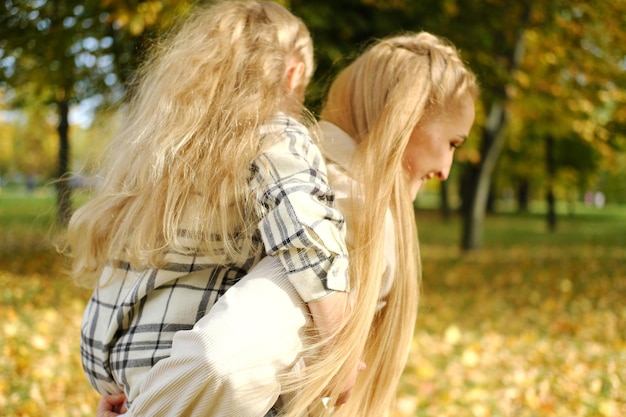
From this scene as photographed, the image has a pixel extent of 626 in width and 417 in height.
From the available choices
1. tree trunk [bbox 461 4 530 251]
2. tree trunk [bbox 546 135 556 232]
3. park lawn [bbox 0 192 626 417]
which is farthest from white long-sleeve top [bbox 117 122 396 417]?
tree trunk [bbox 546 135 556 232]

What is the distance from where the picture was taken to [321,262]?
4.57ft

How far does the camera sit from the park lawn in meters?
3.60

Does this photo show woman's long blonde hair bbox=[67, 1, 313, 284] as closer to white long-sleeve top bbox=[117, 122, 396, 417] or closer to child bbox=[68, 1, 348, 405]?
child bbox=[68, 1, 348, 405]

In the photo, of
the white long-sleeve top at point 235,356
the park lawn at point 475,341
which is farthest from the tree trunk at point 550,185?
the white long-sleeve top at point 235,356

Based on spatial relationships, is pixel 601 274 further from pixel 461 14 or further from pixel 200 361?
pixel 200 361

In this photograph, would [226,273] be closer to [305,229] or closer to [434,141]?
[305,229]

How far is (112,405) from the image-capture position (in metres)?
1.74

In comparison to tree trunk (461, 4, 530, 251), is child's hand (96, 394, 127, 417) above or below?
above

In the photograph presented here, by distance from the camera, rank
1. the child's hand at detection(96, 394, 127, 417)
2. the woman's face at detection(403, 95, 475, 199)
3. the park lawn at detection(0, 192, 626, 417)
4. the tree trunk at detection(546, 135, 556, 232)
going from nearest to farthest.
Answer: the child's hand at detection(96, 394, 127, 417) < the woman's face at detection(403, 95, 475, 199) < the park lawn at detection(0, 192, 626, 417) < the tree trunk at detection(546, 135, 556, 232)

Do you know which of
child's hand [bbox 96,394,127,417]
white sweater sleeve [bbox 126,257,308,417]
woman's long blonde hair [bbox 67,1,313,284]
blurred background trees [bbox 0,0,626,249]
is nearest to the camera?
white sweater sleeve [bbox 126,257,308,417]

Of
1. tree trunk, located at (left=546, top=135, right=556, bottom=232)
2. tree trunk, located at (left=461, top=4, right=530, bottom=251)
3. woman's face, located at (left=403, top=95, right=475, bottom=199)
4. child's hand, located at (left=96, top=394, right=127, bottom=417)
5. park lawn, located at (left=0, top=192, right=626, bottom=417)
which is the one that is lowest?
tree trunk, located at (left=546, top=135, right=556, bottom=232)

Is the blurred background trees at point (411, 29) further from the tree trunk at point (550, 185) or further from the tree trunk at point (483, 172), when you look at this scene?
the tree trunk at point (550, 185)

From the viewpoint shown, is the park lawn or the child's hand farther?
the park lawn

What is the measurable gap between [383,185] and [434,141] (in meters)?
0.31
